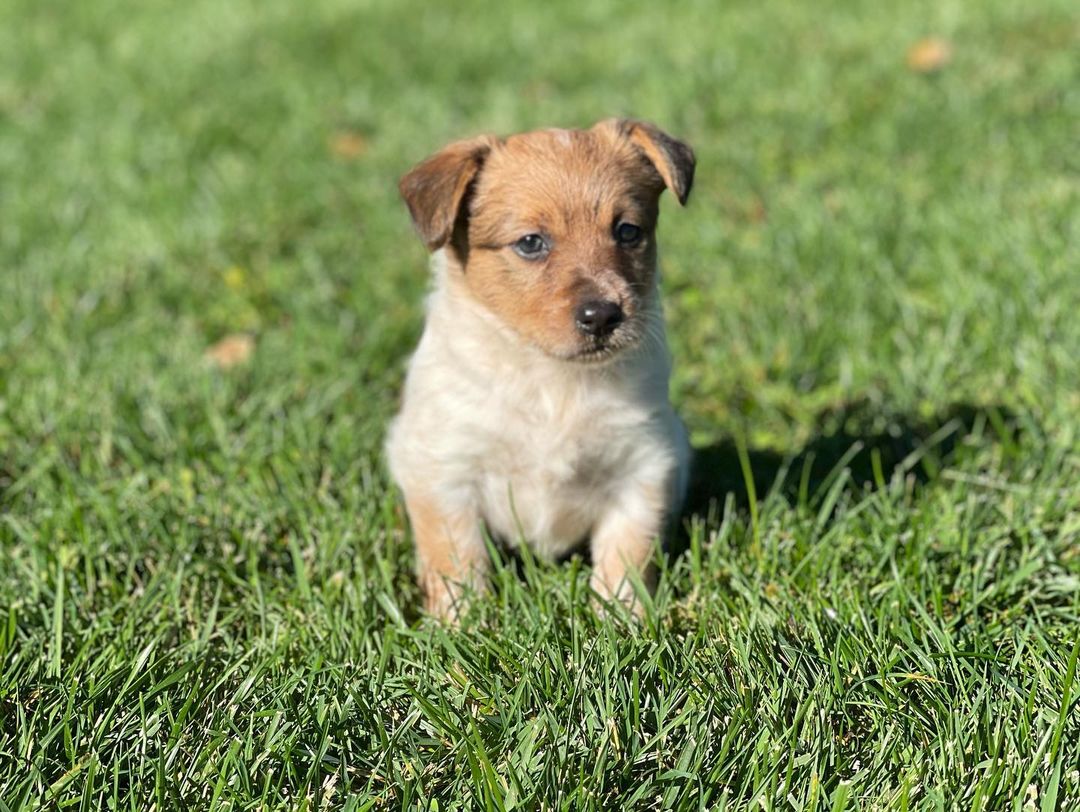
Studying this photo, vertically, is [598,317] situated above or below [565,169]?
below

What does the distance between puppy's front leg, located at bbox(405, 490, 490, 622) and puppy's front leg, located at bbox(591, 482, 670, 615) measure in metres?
0.38

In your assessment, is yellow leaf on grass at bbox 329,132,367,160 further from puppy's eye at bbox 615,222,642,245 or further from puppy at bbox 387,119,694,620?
puppy's eye at bbox 615,222,642,245

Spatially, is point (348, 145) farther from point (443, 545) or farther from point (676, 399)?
point (443, 545)

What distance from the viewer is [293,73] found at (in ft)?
28.2

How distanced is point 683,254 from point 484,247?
8.38 ft

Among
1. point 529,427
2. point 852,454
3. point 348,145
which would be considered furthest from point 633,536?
point 348,145

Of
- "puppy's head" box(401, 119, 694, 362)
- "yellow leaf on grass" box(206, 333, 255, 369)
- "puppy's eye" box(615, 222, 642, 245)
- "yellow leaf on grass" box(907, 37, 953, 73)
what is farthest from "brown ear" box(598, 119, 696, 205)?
"yellow leaf on grass" box(907, 37, 953, 73)

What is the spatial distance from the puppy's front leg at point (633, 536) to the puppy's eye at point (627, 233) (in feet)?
2.43

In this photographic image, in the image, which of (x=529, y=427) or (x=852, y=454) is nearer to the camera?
(x=529, y=427)

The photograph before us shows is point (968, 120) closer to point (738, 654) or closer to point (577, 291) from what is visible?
point (577, 291)

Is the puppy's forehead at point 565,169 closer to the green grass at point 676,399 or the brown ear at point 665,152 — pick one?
the brown ear at point 665,152

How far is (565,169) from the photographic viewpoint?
3557mm

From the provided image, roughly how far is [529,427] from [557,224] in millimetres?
608

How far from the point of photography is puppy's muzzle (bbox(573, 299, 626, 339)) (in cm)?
334
